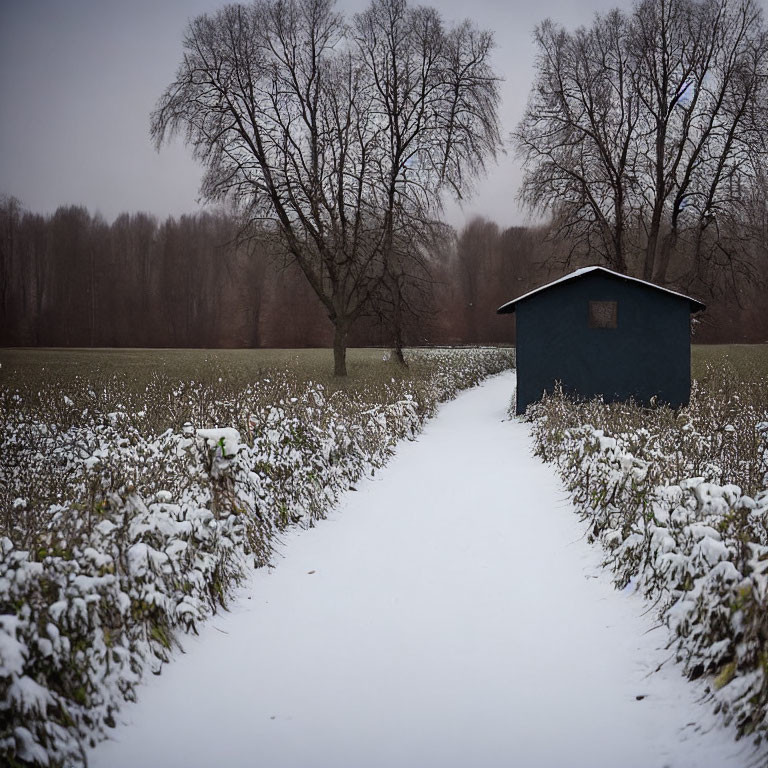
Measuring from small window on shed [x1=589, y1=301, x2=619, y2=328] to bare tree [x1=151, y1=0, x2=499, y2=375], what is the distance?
20.4 ft

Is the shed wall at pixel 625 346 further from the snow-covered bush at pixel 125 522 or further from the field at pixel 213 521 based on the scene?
the snow-covered bush at pixel 125 522

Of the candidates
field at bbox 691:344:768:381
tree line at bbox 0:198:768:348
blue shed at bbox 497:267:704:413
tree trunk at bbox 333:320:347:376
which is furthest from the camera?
tree trunk at bbox 333:320:347:376

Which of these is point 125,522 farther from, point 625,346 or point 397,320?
point 397,320

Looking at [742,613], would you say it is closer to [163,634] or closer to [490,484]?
[163,634]

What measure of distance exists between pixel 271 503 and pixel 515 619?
2.68 metres

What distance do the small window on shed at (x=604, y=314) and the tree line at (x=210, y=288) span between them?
241 inches

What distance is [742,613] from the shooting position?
2562mm

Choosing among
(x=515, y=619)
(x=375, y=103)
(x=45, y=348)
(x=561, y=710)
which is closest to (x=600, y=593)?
(x=515, y=619)

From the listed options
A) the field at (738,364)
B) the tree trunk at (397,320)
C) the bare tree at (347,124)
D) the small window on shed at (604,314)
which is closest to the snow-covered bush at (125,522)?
the small window on shed at (604,314)

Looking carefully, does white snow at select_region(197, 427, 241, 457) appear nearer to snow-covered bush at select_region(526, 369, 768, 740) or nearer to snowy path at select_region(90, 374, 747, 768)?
snowy path at select_region(90, 374, 747, 768)

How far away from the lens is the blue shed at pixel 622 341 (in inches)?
501

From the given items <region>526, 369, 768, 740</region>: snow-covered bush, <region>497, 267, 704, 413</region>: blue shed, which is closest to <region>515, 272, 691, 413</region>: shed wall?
<region>497, 267, 704, 413</region>: blue shed

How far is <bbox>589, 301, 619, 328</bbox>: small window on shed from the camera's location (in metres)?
12.8

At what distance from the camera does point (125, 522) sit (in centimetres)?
329
